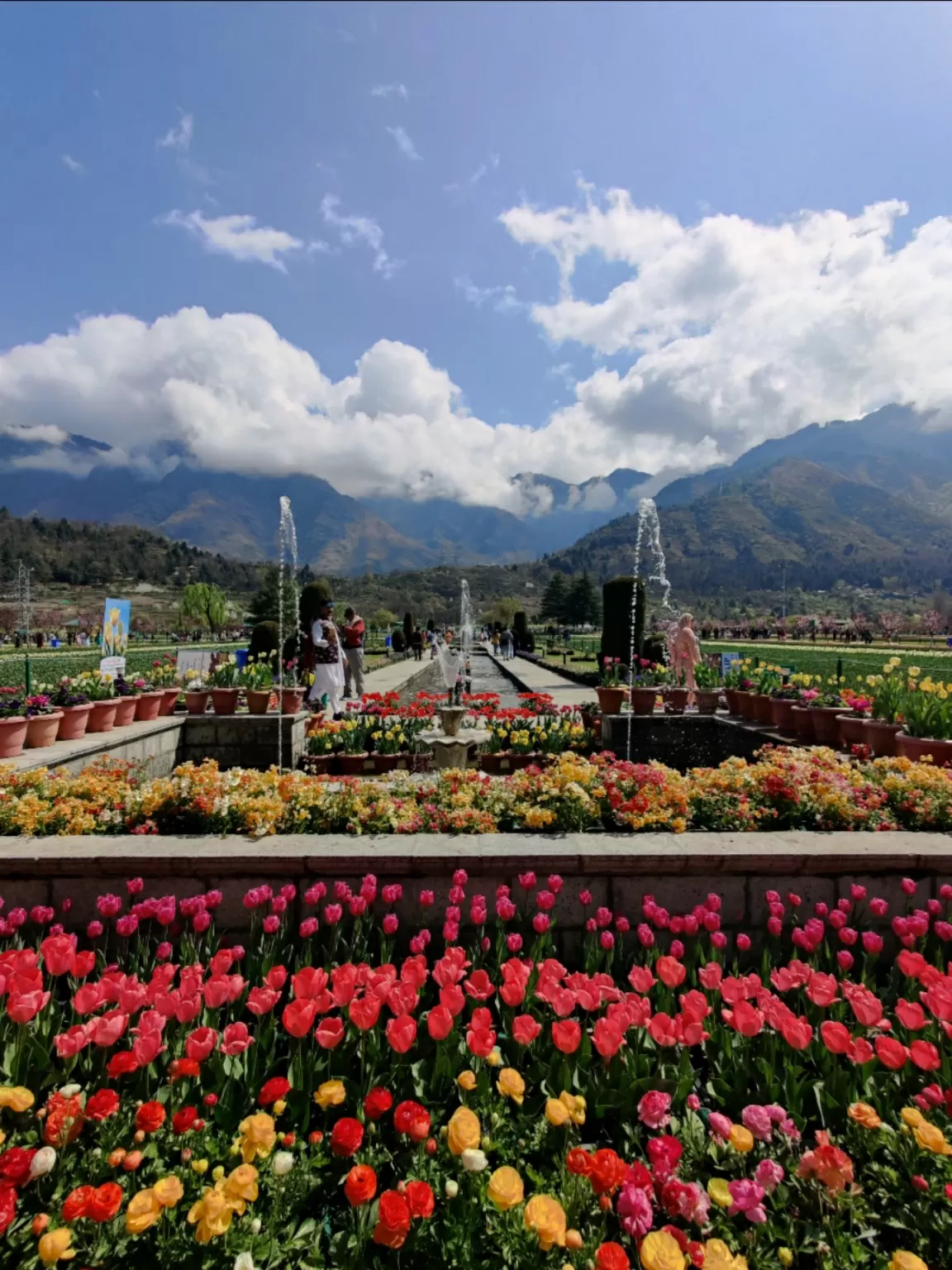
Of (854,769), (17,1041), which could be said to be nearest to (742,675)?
(854,769)

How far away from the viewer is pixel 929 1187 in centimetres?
167

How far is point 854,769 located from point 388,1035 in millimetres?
4040

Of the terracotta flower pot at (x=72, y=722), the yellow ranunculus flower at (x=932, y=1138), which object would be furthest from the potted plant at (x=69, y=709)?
the yellow ranunculus flower at (x=932, y=1138)

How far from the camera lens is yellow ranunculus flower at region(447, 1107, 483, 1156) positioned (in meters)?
1.41

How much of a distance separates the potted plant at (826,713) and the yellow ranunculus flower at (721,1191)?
6.54 meters

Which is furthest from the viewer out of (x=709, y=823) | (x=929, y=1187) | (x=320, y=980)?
(x=709, y=823)

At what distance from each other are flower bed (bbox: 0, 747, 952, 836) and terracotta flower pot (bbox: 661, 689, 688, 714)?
5098mm

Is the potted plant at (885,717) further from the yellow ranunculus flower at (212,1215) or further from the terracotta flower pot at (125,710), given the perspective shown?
the terracotta flower pot at (125,710)

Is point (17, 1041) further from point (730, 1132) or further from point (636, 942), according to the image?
point (636, 942)

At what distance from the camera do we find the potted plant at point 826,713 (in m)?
7.25

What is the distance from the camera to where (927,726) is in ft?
19.2

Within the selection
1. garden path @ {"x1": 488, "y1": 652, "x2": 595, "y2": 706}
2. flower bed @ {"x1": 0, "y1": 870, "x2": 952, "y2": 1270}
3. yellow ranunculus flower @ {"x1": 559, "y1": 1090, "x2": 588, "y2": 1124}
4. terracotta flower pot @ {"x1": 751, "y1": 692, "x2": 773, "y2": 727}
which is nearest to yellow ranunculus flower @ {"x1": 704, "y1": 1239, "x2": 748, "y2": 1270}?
flower bed @ {"x1": 0, "y1": 870, "x2": 952, "y2": 1270}

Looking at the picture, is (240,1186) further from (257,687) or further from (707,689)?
(707,689)

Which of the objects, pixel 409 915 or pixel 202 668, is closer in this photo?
pixel 409 915
